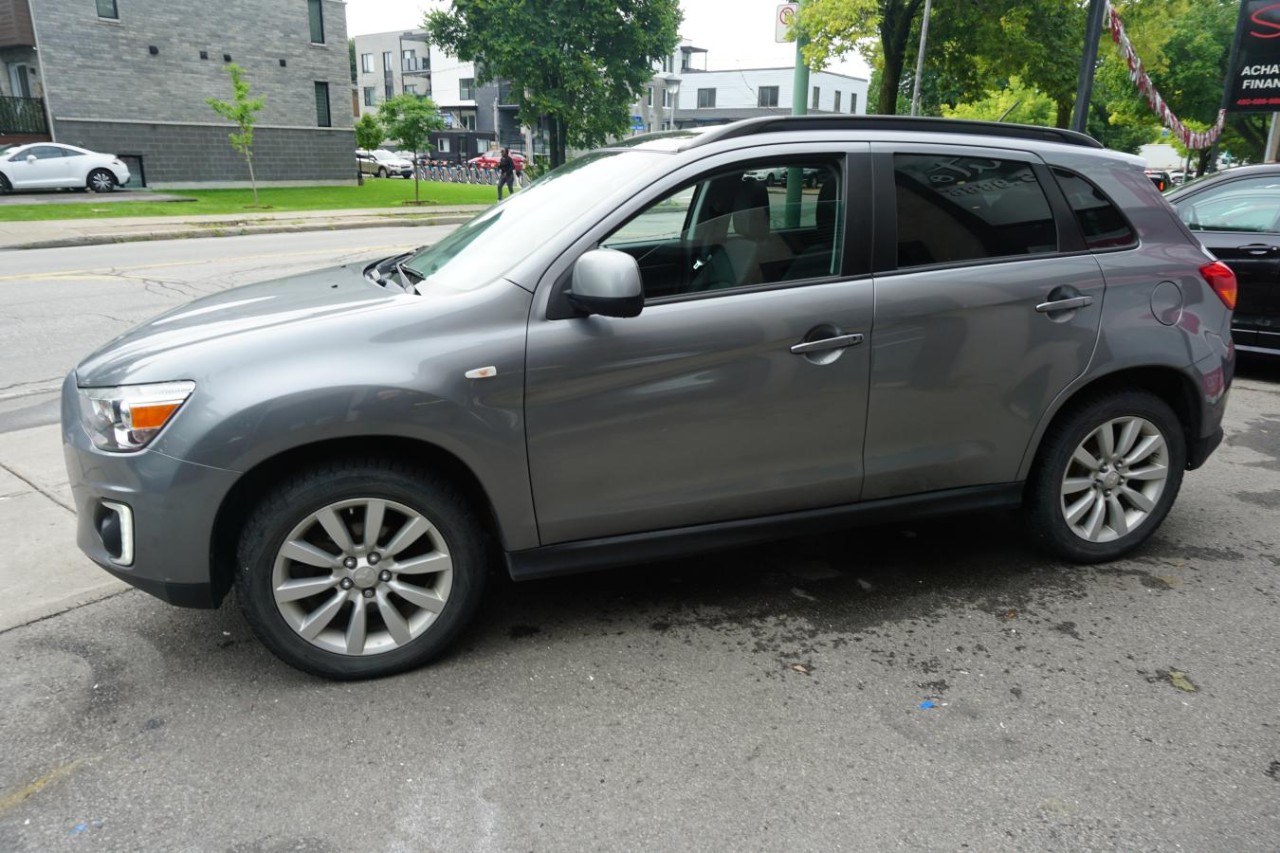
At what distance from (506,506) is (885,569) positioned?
1.83 metres

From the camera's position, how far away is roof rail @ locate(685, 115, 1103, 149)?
348cm

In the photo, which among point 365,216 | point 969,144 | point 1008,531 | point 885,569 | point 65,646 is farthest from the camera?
point 365,216

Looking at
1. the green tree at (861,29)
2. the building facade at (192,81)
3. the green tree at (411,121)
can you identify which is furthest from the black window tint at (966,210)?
the building facade at (192,81)

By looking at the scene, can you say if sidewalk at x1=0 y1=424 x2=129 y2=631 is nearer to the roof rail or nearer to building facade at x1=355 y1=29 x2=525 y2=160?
the roof rail

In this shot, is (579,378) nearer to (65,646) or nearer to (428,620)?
(428,620)

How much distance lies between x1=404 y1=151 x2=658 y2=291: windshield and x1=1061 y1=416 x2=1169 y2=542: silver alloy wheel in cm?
221

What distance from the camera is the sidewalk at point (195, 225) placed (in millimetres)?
17094

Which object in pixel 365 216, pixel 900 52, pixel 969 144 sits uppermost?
pixel 900 52

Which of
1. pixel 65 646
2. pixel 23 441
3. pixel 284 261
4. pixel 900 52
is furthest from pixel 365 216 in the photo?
pixel 65 646

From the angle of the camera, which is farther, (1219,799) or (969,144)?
(969,144)

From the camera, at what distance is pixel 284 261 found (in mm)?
14195

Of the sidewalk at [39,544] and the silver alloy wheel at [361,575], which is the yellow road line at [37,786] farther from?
the sidewalk at [39,544]

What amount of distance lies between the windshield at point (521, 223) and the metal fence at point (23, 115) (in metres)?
33.4

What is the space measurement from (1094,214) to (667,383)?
2032 millimetres
